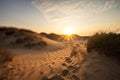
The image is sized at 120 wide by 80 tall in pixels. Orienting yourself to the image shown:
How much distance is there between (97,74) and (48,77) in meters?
1.52

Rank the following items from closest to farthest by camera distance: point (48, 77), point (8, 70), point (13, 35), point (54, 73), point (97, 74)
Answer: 1. point (97, 74)
2. point (48, 77)
3. point (54, 73)
4. point (8, 70)
5. point (13, 35)

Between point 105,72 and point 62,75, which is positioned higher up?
point 105,72

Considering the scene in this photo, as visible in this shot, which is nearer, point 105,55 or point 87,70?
point 87,70

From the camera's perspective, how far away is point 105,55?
179 inches

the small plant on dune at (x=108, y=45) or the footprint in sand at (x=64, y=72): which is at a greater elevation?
the small plant on dune at (x=108, y=45)

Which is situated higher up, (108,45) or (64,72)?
(108,45)

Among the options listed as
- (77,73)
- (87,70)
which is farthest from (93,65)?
(77,73)

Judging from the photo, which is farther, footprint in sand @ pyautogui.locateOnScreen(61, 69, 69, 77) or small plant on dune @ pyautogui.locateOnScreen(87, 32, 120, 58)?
small plant on dune @ pyautogui.locateOnScreen(87, 32, 120, 58)

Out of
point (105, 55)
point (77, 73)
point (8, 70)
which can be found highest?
point (105, 55)

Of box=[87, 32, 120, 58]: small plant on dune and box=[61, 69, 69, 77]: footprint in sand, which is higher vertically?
box=[87, 32, 120, 58]: small plant on dune

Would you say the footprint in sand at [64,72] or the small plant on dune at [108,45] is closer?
the footprint in sand at [64,72]

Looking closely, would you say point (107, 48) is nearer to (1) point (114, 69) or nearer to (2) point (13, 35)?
(1) point (114, 69)

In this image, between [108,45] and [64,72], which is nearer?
[64,72]

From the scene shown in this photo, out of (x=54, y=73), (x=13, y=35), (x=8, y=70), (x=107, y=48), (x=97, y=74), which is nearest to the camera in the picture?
(x=97, y=74)
